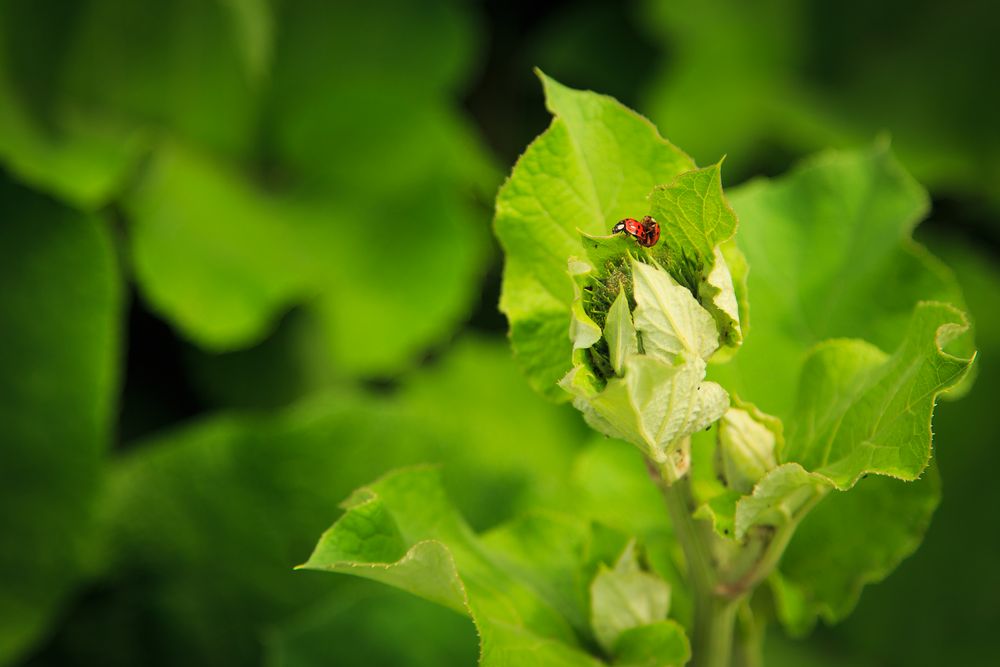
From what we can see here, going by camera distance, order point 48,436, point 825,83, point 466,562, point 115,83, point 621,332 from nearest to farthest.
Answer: point 621,332
point 466,562
point 48,436
point 115,83
point 825,83

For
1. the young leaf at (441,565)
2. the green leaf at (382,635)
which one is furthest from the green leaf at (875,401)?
the green leaf at (382,635)

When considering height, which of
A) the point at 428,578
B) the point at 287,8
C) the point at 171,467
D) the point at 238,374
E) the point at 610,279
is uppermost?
the point at 610,279

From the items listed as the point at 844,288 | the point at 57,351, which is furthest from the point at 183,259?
the point at 844,288

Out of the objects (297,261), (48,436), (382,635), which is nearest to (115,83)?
(297,261)

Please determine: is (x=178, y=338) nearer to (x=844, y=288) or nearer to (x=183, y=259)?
(x=183, y=259)

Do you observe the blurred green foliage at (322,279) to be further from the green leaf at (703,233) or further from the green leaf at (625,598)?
the green leaf at (703,233)

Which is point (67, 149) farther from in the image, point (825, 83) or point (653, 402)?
point (825, 83)
